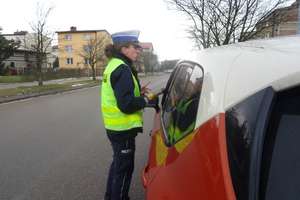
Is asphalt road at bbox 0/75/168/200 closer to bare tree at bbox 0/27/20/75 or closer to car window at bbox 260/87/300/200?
car window at bbox 260/87/300/200

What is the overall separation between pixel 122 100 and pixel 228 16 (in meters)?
20.3

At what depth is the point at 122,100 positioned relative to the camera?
11.0ft

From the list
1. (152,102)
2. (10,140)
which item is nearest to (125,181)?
(152,102)

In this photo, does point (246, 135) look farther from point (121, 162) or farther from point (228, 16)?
point (228, 16)

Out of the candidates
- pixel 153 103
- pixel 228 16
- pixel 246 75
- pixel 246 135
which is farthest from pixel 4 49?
pixel 246 135

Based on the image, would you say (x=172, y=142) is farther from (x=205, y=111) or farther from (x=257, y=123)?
(x=257, y=123)

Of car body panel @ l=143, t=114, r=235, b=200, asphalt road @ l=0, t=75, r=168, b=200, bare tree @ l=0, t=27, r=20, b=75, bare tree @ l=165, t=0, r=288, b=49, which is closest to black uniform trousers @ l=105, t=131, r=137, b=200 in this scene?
asphalt road @ l=0, t=75, r=168, b=200

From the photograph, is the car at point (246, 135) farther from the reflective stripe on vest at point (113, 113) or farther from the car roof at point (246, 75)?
the reflective stripe on vest at point (113, 113)

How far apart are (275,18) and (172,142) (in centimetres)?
2122

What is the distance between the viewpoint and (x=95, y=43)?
2158 inches

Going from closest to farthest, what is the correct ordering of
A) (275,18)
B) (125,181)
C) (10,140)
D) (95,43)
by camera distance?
(125,181)
(10,140)
(275,18)
(95,43)

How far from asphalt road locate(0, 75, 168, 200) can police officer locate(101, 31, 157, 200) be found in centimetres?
107

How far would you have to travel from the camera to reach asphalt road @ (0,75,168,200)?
493 centimetres

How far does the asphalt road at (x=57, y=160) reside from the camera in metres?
4.93
